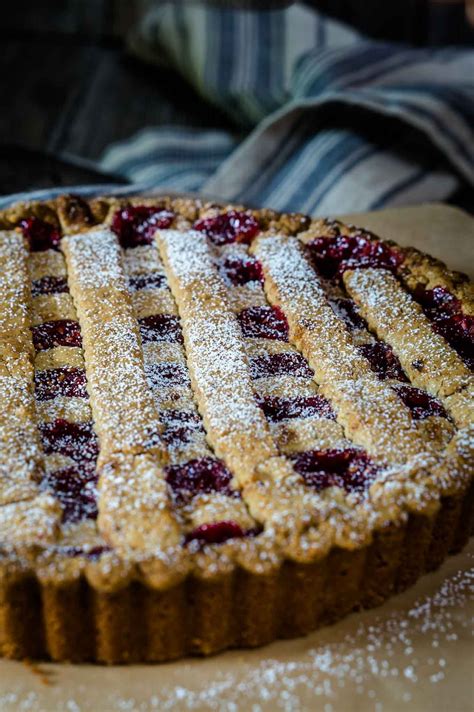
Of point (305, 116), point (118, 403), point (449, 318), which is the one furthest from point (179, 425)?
point (305, 116)

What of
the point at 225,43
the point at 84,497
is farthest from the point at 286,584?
the point at 225,43

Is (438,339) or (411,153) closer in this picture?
(438,339)

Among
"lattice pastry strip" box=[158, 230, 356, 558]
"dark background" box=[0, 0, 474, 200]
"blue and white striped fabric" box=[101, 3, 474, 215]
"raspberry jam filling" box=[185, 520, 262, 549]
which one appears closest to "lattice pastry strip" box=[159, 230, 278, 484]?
"lattice pastry strip" box=[158, 230, 356, 558]

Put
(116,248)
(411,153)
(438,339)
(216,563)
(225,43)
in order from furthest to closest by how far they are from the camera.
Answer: (225,43) → (411,153) → (116,248) → (438,339) → (216,563)

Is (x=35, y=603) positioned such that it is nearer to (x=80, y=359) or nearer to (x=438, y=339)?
(x=80, y=359)

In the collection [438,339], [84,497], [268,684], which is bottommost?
[268,684]

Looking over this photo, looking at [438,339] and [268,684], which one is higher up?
[438,339]

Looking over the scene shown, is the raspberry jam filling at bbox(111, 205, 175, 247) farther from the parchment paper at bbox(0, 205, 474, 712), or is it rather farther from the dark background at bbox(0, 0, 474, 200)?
the dark background at bbox(0, 0, 474, 200)

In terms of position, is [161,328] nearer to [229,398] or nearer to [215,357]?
[215,357]
